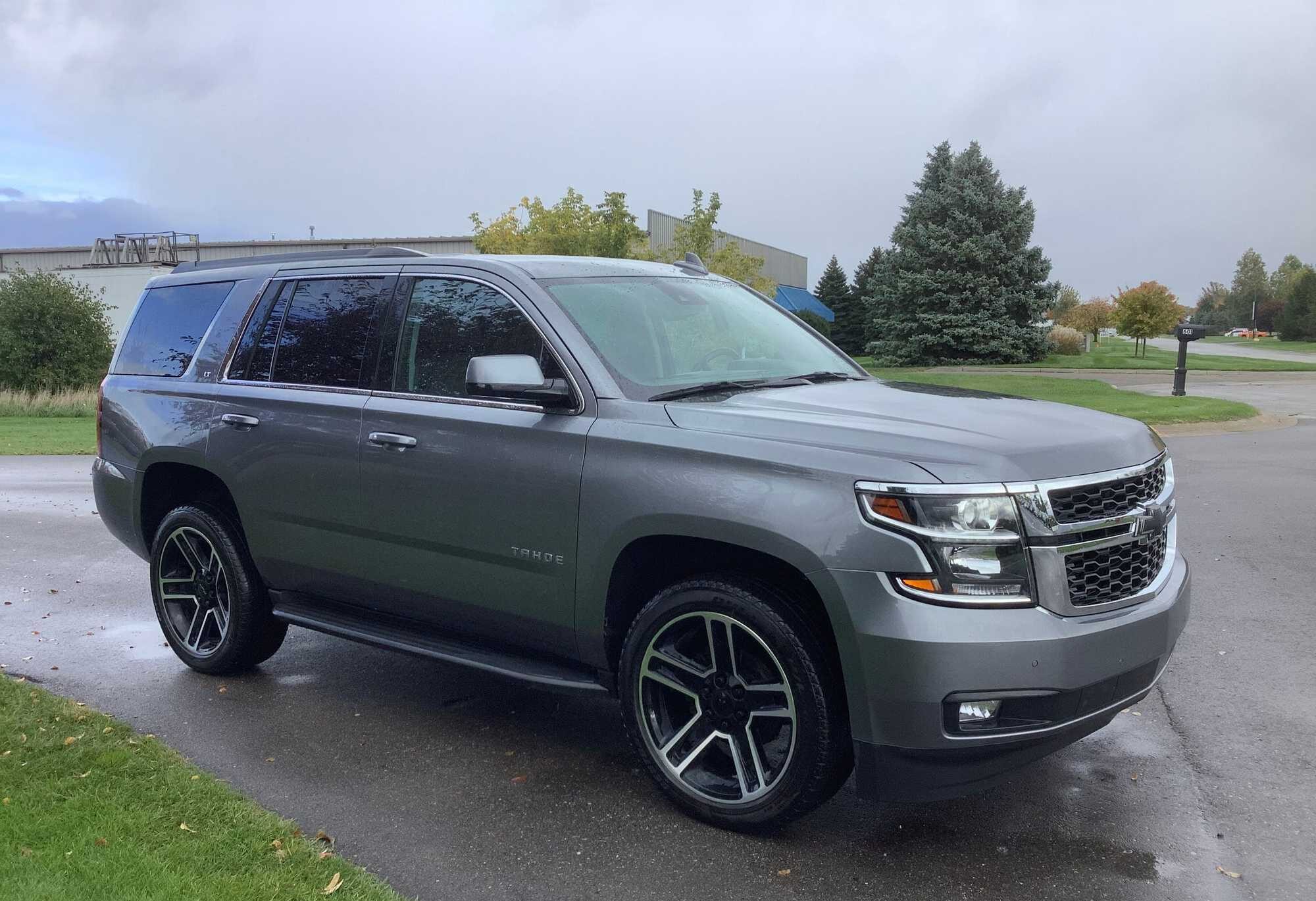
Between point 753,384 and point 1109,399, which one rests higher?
point 753,384

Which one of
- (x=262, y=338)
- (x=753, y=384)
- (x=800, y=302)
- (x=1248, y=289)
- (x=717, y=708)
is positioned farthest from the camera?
(x=1248, y=289)

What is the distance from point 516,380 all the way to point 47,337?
34.1 metres

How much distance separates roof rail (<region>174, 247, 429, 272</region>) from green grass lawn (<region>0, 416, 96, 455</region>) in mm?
13116

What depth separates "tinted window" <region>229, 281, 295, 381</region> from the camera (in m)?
5.38

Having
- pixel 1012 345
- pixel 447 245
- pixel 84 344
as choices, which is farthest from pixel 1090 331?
pixel 84 344

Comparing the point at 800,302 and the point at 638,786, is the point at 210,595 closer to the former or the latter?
the point at 638,786

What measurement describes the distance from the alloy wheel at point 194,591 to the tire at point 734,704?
2.63 meters

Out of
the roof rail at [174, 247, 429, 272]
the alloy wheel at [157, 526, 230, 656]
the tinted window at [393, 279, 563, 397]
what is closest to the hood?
the tinted window at [393, 279, 563, 397]

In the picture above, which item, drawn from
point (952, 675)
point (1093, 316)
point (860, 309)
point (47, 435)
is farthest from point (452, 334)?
point (1093, 316)

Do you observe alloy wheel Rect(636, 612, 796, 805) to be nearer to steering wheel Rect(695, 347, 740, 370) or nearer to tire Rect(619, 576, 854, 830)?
tire Rect(619, 576, 854, 830)

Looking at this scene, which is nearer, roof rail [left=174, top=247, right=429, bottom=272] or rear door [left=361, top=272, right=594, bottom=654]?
rear door [left=361, top=272, right=594, bottom=654]

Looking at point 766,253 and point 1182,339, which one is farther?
point 766,253

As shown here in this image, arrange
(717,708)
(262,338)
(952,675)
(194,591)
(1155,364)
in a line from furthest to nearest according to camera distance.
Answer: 1. (1155,364)
2. (194,591)
3. (262,338)
4. (717,708)
5. (952,675)

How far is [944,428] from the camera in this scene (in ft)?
12.0
